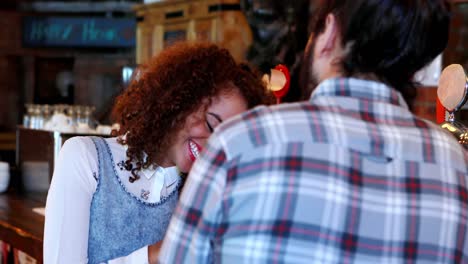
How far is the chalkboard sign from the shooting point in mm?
8516

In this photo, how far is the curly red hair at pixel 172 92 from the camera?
1591 mm

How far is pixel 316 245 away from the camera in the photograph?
0.98 m

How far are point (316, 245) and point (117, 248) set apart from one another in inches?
28.3

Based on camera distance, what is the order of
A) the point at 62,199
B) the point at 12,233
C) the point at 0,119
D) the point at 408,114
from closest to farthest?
1. the point at 408,114
2. the point at 62,199
3. the point at 12,233
4. the point at 0,119

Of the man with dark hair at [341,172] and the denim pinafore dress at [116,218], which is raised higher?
the man with dark hair at [341,172]

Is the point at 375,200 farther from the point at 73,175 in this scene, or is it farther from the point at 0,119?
the point at 0,119

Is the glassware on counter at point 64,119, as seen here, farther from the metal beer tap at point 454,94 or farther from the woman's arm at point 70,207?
the metal beer tap at point 454,94

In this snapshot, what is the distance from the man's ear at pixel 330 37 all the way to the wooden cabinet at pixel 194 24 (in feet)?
10.7

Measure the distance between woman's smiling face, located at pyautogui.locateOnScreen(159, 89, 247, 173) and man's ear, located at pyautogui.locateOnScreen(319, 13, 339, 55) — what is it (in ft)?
1.73

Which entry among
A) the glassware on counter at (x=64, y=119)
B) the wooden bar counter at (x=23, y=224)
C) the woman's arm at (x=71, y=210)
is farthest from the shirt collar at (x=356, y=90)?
the glassware on counter at (x=64, y=119)

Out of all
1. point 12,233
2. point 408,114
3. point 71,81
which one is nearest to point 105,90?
point 71,81

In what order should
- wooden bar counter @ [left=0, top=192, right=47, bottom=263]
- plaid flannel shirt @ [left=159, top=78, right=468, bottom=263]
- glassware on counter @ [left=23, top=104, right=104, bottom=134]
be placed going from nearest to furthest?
plaid flannel shirt @ [left=159, top=78, right=468, bottom=263] → wooden bar counter @ [left=0, top=192, right=47, bottom=263] → glassware on counter @ [left=23, top=104, right=104, bottom=134]

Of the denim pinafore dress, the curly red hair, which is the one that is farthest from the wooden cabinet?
the denim pinafore dress

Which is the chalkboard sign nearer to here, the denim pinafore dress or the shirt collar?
the denim pinafore dress
